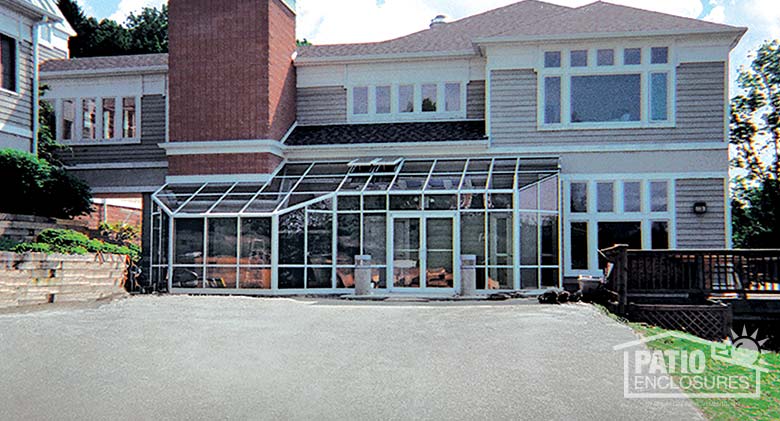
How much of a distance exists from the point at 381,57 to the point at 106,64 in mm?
9383

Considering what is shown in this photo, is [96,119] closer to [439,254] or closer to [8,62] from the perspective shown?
[8,62]

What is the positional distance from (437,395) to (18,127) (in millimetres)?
16745

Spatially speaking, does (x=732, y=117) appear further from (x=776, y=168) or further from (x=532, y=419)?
(x=532, y=419)

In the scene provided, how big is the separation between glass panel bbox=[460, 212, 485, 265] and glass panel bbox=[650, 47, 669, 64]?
6427 mm

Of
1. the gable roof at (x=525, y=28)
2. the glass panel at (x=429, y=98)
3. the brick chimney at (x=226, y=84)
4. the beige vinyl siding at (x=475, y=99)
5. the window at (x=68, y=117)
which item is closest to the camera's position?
the gable roof at (x=525, y=28)

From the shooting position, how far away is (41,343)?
975cm

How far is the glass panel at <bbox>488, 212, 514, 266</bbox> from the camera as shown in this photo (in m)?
18.7

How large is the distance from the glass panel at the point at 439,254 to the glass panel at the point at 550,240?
2.33 m

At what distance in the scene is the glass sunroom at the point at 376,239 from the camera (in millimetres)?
18688

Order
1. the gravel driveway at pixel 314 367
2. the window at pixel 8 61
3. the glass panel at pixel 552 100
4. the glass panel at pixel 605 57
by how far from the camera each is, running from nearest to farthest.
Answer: the gravel driveway at pixel 314 367, the window at pixel 8 61, the glass panel at pixel 605 57, the glass panel at pixel 552 100

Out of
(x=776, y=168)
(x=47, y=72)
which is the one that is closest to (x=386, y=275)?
(x=47, y=72)

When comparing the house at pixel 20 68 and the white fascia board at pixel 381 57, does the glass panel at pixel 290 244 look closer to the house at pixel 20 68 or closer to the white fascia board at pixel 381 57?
the white fascia board at pixel 381 57

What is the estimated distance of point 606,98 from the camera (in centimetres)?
2027

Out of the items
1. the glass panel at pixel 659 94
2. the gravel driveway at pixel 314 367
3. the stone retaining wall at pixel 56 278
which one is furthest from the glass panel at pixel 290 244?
the glass panel at pixel 659 94
